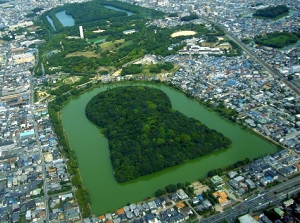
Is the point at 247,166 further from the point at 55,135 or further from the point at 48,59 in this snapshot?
the point at 48,59

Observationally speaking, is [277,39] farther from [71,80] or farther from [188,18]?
[71,80]

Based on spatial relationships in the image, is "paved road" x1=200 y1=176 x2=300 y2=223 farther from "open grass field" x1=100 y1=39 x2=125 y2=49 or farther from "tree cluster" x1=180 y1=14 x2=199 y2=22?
"tree cluster" x1=180 y1=14 x2=199 y2=22

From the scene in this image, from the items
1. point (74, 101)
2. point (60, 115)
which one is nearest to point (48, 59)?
point (74, 101)

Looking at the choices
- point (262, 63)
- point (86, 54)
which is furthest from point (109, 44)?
point (262, 63)

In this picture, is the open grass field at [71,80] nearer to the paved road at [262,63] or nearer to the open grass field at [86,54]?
the open grass field at [86,54]

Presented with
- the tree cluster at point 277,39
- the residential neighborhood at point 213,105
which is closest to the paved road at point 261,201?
the residential neighborhood at point 213,105

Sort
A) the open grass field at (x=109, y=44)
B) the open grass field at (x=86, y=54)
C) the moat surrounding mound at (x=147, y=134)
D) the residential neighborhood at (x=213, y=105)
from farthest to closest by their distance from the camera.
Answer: the open grass field at (x=109, y=44) < the open grass field at (x=86, y=54) < the moat surrounding mound at (x=147, y=134) < the residential neighborhood at (x=213, y=105)

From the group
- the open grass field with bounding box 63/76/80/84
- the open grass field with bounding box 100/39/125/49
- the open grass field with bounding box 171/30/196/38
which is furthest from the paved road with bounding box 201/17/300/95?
the open grass field with bounding box 63/76/80/84
